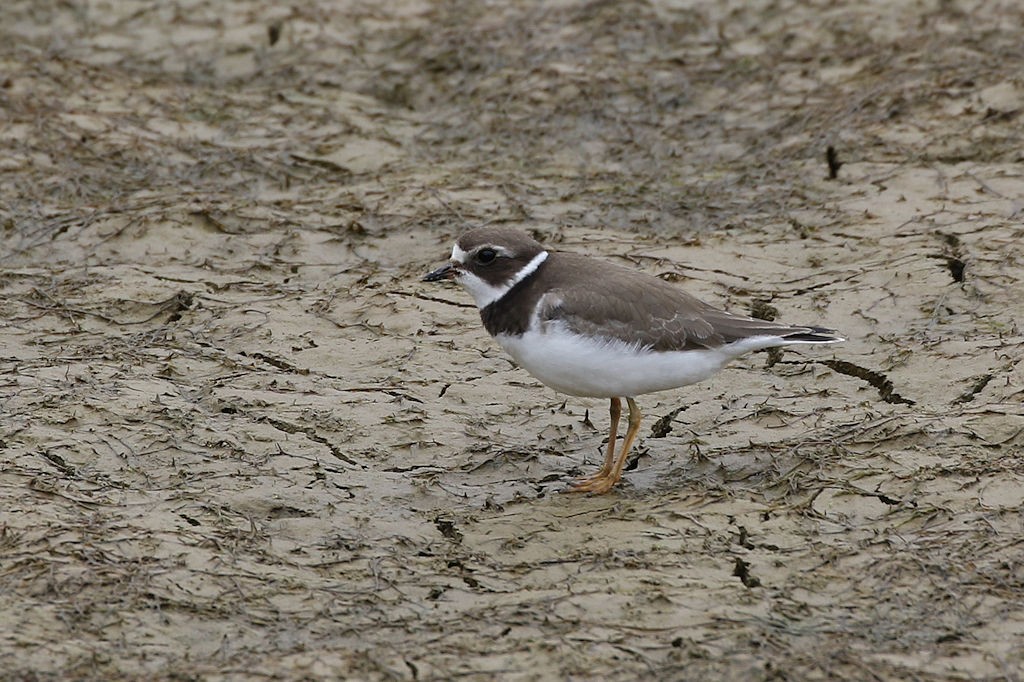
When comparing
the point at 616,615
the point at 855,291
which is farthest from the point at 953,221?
the point at 616,615

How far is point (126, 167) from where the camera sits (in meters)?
10.9

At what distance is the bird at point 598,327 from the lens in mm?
7047

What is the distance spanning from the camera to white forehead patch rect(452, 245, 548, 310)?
735 cm

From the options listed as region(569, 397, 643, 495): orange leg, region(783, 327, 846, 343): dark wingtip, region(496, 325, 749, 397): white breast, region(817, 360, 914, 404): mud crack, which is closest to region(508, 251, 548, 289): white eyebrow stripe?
region(496, 325, 749, 397): white breast

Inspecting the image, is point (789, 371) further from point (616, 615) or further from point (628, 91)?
point (628, 91)

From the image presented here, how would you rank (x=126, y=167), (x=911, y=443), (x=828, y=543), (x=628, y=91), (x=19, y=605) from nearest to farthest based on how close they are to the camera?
(x=19, y=605)
(x=828, y=543)
(x=911, y=443)
(x=126, y=167)
(x=628, y=91)

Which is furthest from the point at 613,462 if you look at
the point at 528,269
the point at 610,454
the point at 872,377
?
the point at 872,377

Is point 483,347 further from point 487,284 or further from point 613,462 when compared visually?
point 613,462

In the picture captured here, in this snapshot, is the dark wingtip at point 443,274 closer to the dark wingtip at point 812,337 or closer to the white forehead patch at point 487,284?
the white forehead patch at point 487,284

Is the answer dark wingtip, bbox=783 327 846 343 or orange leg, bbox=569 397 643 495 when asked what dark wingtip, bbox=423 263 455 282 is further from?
dark wingtip, bbox=783 327 846 343

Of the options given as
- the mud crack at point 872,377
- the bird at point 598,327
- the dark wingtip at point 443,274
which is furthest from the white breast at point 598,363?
the mud crack at point 872,377

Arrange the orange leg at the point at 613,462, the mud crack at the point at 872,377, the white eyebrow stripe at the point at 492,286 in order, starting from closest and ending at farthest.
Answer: the orange leg at the point at 613,462 < the white eyebrow stripe at the point at 492,286 < the mud crack at the point at 872,377

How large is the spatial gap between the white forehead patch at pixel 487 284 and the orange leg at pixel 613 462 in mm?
814

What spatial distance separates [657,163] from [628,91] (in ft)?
4.19
